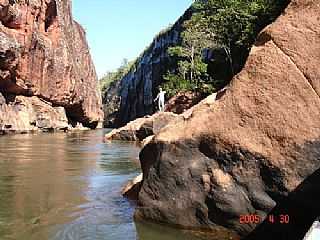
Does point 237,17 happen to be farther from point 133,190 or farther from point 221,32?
point 133,190

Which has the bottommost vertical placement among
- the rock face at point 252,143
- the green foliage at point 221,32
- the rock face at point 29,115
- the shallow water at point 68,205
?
the shallow water at point 68,205

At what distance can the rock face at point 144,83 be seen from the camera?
64488 mm

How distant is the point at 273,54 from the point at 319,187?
4.91 feet

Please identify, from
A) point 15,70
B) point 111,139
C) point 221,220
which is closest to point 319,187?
point 221,220

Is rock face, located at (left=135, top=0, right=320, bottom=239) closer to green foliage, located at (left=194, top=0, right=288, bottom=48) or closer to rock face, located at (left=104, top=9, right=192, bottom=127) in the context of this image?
green foliage, located at (left=194, top=0, right=288, bottom=48)

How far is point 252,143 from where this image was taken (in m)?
4.84

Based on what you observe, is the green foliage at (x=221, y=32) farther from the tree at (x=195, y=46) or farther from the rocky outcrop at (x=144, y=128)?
the rocky outcrop at (x=144, y=128)

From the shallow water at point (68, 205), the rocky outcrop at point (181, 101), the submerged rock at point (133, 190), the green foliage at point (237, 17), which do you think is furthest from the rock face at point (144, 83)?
the submerged rock at point (133, 190)

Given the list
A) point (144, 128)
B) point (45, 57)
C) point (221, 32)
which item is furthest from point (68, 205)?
point (45, 57)

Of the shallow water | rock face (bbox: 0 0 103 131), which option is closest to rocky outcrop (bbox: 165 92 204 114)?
rock face (bbox: 0 0 103 131)

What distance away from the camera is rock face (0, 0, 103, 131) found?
3370 centimetres
